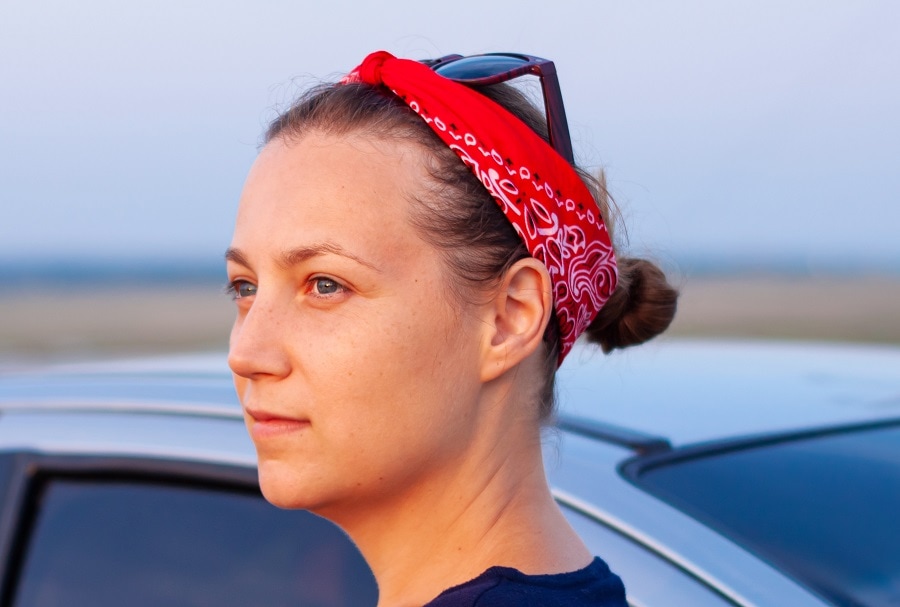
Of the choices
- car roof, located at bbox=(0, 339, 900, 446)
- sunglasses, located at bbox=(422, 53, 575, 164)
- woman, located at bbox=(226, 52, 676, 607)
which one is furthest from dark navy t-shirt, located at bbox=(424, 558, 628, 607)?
sunglasses, located at bbox=(422, 53, 575, 164)

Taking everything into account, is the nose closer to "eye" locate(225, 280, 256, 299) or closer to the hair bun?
"eye" locate(225, 280, 256, 299)

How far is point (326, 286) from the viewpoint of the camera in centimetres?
160

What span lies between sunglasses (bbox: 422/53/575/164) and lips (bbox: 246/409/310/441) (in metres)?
0.57

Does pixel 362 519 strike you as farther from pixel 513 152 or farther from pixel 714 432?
pixel 714 432

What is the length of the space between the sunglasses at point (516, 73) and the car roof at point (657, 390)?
54cm

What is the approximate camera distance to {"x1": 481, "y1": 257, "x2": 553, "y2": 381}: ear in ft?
5.36

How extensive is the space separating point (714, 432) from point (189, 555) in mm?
1020

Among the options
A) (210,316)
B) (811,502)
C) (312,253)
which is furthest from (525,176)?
(210,316)

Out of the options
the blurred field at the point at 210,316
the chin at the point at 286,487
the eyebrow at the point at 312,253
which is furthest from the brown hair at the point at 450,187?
the blurred field at the point at 210,316

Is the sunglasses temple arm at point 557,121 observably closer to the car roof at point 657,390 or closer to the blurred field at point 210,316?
the car roof at point 657,390

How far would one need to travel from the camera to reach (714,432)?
7.16 ft

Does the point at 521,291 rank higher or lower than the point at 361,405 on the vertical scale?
higher

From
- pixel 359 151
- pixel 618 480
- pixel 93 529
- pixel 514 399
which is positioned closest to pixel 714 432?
pixel 618 480

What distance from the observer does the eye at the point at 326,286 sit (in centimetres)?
160
